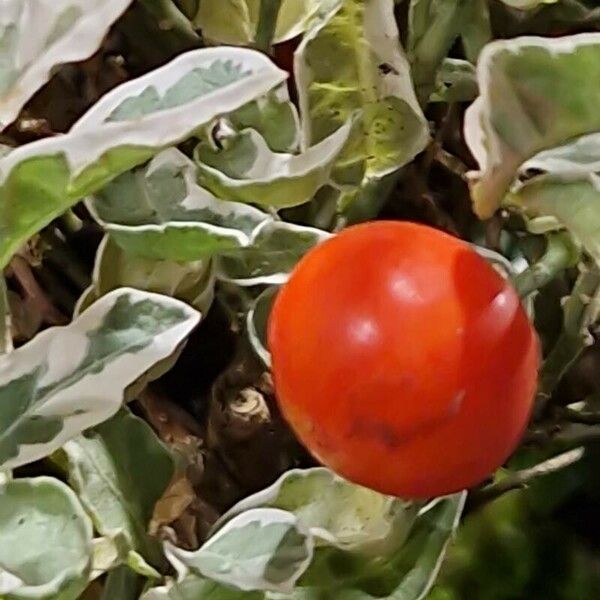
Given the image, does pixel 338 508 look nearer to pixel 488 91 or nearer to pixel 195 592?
pixel 195 592

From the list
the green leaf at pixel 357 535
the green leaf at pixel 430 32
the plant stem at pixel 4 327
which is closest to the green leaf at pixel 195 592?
the green leaf at pixel 357 535

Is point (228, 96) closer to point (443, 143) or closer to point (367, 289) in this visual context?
point (367, 289)

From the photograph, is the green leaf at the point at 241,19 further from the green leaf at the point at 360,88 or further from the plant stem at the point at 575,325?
the plant stem at the point at 575,325

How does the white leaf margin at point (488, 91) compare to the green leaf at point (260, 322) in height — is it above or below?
above

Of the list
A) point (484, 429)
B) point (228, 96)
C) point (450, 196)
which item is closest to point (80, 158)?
point (228, 96)

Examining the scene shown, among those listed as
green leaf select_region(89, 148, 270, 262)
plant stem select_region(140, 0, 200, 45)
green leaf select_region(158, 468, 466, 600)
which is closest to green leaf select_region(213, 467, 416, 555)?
green leaf select_region(158, 468, 466, 600)

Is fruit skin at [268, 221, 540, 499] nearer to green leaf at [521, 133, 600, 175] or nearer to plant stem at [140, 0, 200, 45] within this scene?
green leaf at [521, 133, 600, 175]
